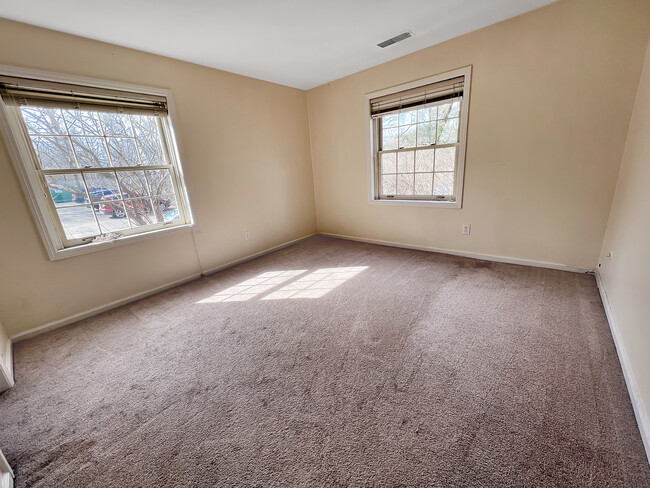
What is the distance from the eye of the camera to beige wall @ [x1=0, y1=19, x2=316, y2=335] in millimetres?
2072

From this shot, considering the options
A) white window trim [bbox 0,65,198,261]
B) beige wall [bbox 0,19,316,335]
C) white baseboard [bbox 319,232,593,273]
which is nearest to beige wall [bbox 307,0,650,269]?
white baseboard [bbox 319,232,593,273]

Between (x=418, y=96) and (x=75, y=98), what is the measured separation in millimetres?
3447

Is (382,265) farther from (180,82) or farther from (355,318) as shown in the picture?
(180,82)

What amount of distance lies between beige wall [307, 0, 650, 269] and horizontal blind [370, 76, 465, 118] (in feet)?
0.45

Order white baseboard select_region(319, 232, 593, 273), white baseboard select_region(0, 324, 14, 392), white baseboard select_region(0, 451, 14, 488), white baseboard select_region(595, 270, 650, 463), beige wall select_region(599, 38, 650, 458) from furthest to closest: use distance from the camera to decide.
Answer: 1. white baseboard select_region(319, 232, 593, 273)
2. white baseboard select_region(0, 324, 14, 392)
3. beige wall select_region(599, 38, 650, 458)
4. white baseboard select_region(595, 270, 650, 463)
5. white baseboard select_region(0, 451, 14, 488)

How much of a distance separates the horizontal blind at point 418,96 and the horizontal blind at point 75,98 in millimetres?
2569

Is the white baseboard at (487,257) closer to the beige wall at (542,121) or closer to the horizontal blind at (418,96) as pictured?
the beige wall at (542,121)

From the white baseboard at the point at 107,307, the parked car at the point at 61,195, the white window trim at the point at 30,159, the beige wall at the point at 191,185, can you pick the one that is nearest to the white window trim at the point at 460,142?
the beige wall at the point at 191,185

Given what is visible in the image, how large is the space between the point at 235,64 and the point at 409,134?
7.50 ft

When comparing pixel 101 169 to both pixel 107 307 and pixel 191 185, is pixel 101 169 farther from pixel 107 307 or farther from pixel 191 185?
pixel 107 307

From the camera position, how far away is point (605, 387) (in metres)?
1.38

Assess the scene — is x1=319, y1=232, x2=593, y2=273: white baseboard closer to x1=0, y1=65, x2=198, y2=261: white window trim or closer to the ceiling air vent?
→ the ceiling air vent

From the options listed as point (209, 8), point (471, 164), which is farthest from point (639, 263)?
point (209, 8)

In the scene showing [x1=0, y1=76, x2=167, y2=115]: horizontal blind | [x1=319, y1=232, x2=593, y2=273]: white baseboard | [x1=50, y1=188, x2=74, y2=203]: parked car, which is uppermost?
[x1=0, y1=76, x2=167, y2=115]: horizontal blind
